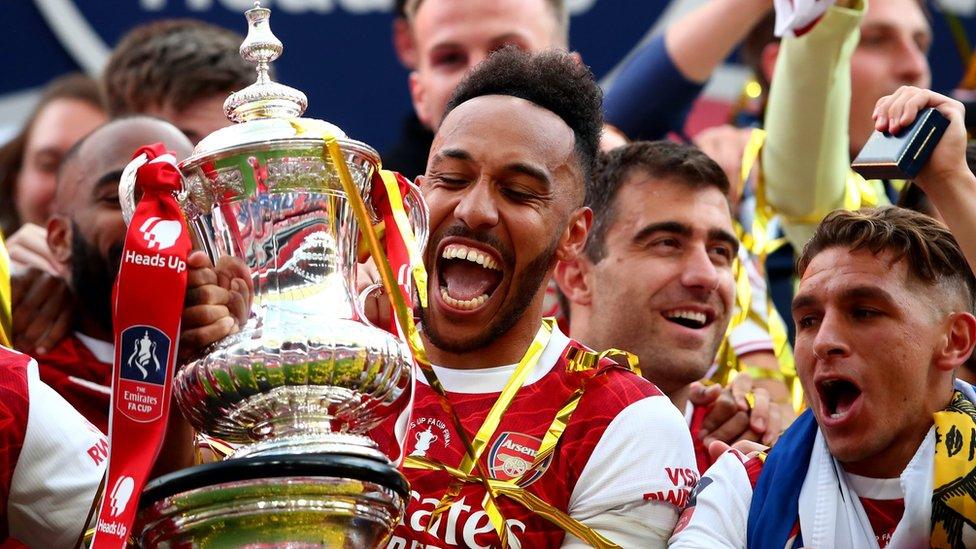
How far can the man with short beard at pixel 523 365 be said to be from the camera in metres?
3.54

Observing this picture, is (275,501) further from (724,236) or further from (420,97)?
(420,97)

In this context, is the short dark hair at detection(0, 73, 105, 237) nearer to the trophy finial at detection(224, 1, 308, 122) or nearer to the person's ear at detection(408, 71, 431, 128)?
the person's ear at detection(408, 71, 431, 128)

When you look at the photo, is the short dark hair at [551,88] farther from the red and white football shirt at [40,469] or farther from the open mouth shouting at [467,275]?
the red and white football shirt at [40,469]

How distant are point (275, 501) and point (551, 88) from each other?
1475mm

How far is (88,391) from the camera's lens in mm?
4504

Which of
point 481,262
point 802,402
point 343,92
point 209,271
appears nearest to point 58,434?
point 209,271

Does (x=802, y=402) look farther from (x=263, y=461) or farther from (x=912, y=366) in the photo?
(x=263, y=461)

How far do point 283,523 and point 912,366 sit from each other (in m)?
1.40

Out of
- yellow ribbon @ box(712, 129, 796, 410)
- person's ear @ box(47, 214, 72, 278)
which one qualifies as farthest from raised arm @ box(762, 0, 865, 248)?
person's ear @ box(47, 214, 72, 278)

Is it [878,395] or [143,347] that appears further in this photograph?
[878,395]

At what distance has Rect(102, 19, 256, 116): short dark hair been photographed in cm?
550


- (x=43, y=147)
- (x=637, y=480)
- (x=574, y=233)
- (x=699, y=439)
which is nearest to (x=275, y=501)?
(x=637, y=480)

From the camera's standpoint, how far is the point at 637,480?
3.54 metres

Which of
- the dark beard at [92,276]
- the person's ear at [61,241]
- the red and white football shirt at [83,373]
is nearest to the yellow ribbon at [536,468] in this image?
the red and white football shirt at [83,373]
